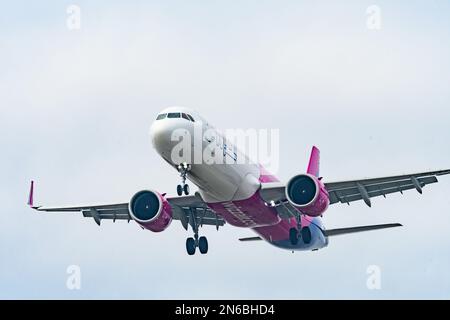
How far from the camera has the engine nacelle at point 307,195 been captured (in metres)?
50.4

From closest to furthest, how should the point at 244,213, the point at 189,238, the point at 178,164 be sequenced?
1. the point at 178,164
2. the point at 244,213
3. the point at 189,238

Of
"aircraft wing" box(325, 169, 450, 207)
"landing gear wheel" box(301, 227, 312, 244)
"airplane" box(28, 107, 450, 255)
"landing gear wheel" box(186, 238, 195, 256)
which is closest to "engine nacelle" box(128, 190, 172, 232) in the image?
"airplane" box(28, 107, 450, 255)

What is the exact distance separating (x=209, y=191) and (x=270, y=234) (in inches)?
304

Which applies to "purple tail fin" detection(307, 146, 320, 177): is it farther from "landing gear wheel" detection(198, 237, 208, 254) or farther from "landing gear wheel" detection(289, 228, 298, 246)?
"landing gear wheel" detection(198, 237, 208, 254)

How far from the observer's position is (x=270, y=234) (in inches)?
2248

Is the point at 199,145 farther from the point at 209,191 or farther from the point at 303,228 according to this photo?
the point at 303,228

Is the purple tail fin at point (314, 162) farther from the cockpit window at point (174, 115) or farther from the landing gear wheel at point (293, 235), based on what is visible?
the cockpit window at point (174, 115)

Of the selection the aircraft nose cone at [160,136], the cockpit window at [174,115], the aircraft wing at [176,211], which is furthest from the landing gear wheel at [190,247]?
the cockpit window at [174,115]

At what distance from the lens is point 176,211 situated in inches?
2221

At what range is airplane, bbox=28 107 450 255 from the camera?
4831cm
